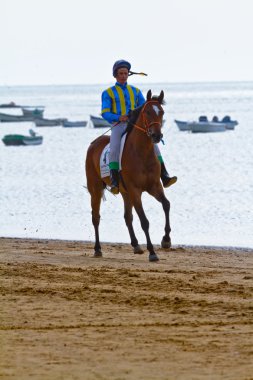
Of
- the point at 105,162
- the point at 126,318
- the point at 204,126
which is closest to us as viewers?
the point at 126,318

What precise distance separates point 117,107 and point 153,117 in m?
1.14

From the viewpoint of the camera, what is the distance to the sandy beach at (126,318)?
8750mm

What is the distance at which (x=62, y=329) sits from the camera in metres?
10.2

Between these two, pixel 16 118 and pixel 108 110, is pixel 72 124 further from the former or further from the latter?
pixel 108 110

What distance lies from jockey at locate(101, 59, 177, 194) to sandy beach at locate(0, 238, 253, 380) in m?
1.19

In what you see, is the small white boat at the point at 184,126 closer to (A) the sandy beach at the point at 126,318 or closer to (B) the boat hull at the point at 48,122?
(B) the boat hull at the point at 48,122

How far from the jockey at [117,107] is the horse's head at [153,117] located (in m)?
0.64

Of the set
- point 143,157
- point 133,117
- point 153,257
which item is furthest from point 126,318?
point 133,117

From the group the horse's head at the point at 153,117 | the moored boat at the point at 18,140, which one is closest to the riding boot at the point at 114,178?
the horse's head at the point at 153,117

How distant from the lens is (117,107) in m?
16.4

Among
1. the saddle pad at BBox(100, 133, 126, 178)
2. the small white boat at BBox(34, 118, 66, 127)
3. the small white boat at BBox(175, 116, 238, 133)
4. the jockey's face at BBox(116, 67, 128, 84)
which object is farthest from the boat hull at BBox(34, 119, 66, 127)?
the jockey's face at BBox(116, 67, 128, 84)

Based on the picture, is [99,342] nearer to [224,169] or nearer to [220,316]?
[220,316]

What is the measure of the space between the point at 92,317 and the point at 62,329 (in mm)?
615

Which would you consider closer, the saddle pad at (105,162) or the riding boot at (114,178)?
the riding boot at (114,178)
